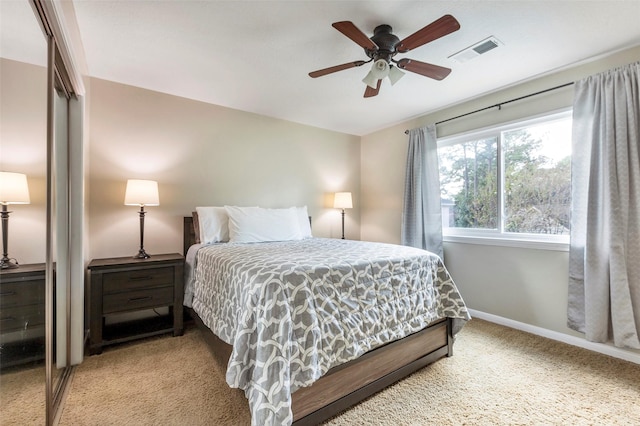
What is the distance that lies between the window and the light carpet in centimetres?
117

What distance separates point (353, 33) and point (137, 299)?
270 cm

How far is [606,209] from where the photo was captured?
2.22 metres

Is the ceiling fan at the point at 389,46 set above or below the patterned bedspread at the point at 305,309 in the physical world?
above

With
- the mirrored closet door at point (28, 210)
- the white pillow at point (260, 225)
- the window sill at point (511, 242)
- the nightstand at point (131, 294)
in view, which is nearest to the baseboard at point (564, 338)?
the window sill at point (511, 242)

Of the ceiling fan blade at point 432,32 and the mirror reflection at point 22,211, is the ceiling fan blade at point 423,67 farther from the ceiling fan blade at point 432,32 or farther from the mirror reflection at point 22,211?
the mirror reflection at point 22,211

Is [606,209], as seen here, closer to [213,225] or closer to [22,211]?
[213,225]

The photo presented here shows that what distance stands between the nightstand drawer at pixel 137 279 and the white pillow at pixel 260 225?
673 millimetres

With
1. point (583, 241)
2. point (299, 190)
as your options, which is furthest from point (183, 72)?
point (583, 241)

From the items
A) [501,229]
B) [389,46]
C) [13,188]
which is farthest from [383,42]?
[501,229]

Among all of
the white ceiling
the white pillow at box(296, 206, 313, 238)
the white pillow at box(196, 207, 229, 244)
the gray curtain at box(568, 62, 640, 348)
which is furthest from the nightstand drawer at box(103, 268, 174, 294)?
the gray curtain at box(568, 62, 640, 348)

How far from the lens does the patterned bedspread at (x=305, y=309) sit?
129 cm

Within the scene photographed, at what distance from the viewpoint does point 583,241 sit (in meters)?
2.36

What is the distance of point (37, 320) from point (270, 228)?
1.93 meters

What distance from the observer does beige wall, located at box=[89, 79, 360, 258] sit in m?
2.74
